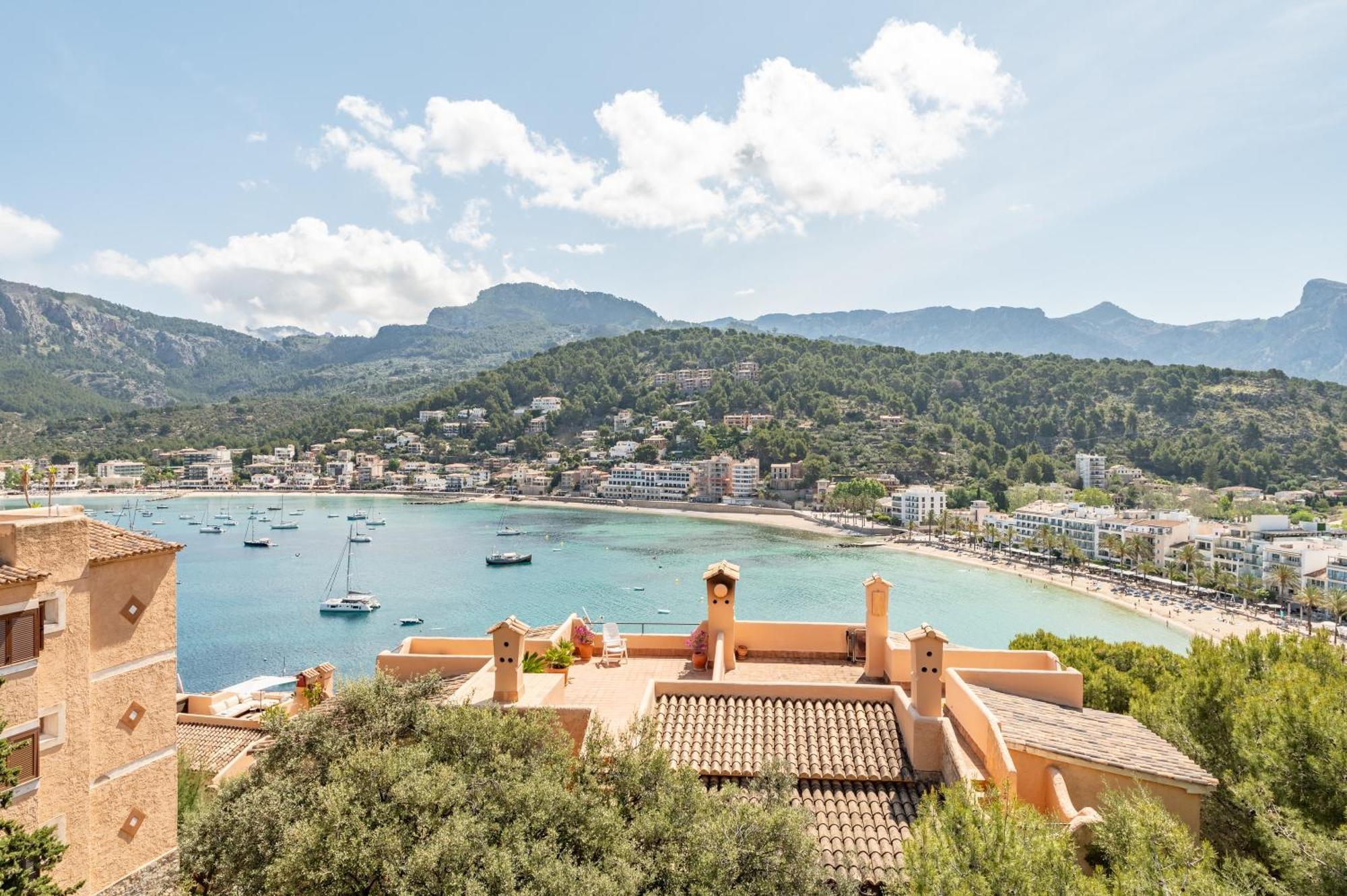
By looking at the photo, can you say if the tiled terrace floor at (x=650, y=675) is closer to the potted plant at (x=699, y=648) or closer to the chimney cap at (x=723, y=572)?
the potted plant at (x=699, y=648)

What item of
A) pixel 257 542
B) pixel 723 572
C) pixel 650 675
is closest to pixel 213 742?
pixel 650 675

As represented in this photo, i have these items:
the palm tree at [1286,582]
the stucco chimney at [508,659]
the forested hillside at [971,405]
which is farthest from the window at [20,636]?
the forested hillside at [971,405]

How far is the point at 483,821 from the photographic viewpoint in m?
5.39

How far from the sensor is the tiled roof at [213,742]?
518 inches

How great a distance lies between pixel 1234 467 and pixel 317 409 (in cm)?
16536

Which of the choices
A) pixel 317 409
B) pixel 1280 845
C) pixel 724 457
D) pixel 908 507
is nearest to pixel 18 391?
pixel 317 409

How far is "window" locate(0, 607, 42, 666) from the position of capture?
22.2 feet

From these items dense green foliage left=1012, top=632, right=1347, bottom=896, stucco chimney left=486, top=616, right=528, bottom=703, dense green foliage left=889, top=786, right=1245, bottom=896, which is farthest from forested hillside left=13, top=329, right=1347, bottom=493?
dense green foliage left=889, top=786, right=1245, bottom=896

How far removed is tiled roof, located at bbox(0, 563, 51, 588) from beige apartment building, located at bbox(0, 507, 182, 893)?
13 mm

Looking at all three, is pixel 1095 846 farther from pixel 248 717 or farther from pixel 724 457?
pixel 724 457

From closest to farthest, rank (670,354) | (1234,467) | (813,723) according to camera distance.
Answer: (813,723) < (1234,467) < (670,354)

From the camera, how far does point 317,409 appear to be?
530 feet

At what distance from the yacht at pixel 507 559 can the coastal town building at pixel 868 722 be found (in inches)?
1930

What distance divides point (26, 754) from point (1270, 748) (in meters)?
12.4
